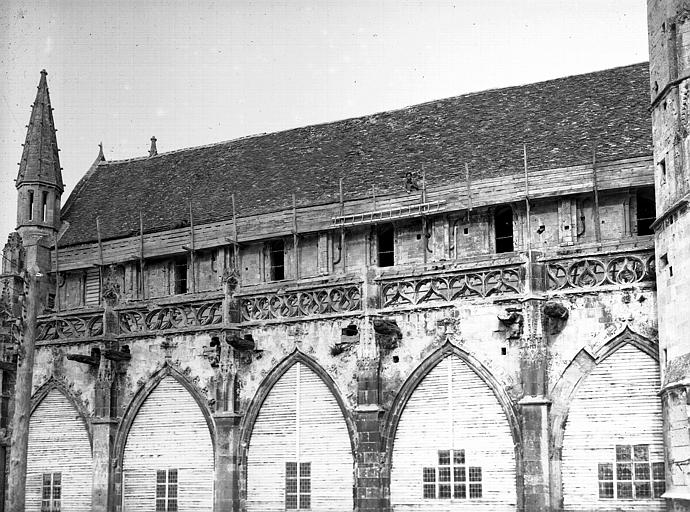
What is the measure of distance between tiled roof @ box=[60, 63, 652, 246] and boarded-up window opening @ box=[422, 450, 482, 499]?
9.67 m

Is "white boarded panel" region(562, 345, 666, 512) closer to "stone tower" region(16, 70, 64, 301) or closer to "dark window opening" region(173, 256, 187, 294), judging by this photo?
"dark window opening" region(173, 256, 187, 294)

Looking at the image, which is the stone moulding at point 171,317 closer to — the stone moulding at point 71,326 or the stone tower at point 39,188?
the stone moulding at point 71,326

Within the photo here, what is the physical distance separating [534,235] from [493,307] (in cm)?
493

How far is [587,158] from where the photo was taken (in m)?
33.8

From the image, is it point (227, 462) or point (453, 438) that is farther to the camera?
point (227, 462)

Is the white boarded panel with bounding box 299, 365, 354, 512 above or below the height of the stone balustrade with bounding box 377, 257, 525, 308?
below

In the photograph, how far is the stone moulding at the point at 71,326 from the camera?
36.9m

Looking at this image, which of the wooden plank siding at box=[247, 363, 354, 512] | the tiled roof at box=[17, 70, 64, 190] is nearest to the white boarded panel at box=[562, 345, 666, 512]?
the wooden plank siding at box=[247, 363, 354, 512]

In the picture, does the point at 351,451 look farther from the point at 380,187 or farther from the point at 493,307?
the point at 380,187

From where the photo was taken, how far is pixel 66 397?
123ft

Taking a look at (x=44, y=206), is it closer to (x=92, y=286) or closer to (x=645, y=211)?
(x=92, y=286)

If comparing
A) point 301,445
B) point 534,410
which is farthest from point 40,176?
point 534,410

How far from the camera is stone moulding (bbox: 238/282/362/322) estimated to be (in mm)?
32250

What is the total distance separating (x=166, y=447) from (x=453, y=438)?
32.9ft
